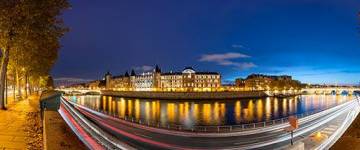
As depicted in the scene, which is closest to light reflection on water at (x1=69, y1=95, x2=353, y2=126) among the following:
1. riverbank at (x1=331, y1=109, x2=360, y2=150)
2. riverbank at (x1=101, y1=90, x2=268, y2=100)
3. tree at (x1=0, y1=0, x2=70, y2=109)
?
riverbank at (x1=101, y1=90, x2=268, y2=100)

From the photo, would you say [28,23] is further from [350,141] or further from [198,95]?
[198,95]

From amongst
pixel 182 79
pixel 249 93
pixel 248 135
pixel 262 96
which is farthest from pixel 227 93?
pixel 248 135

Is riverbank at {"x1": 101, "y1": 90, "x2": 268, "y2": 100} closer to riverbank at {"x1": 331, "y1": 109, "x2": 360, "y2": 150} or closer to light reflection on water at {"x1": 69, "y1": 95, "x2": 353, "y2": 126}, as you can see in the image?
light reflection on water at {"x1": 69, "y1": 95, "x2": 353, "y2": 126}

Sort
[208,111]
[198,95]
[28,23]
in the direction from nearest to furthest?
[28,23] → [208,111] → [198,95]

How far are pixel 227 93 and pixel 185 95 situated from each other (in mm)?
18962

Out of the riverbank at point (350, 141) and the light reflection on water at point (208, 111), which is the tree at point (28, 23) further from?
the light reflection on water at point (208, 111)

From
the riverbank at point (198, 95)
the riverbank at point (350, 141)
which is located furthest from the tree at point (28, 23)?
the riverbank at point (198, 95)

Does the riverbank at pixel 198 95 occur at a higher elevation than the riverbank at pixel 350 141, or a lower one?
lower

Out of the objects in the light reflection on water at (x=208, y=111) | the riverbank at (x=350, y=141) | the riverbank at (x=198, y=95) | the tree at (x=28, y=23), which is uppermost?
the tree at (x=28, y=23)

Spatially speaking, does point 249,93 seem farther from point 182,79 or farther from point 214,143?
point 214,143

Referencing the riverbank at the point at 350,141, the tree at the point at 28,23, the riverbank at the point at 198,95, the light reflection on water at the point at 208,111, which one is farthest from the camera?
the riverbank at the point at 198,95

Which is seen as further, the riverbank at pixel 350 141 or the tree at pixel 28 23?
the tree at pixel 28 23

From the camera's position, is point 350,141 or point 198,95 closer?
point 350,141

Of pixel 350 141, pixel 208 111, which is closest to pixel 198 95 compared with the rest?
pixel 208 111
